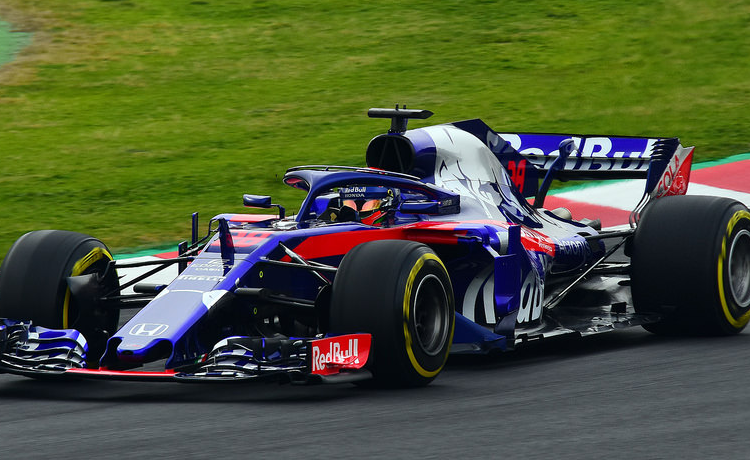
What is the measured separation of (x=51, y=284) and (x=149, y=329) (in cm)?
113

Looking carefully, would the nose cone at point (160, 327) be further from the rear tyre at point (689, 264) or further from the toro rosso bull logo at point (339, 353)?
the rear tyre at point (689, 264)

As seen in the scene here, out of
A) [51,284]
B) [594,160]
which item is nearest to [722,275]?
[594,160]

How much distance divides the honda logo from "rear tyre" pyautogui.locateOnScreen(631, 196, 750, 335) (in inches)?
137

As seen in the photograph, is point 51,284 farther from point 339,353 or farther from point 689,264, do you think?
point 689,264

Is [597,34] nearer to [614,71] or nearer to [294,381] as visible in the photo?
[614,71]

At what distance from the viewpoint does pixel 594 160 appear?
1016cm

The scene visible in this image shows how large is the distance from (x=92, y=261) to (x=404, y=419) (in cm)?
264

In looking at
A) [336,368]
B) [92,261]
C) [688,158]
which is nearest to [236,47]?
[688,158]

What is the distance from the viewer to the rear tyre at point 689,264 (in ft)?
27.7

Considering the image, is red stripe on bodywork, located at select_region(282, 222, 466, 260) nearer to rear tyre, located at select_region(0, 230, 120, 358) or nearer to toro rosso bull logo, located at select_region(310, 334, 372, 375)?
toro rosso bull logo, located at select_region(310, 334, 372, 375)

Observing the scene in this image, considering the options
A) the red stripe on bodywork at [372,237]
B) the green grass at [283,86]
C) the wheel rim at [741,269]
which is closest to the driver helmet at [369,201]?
the red stripe on bodywork at [372,237]

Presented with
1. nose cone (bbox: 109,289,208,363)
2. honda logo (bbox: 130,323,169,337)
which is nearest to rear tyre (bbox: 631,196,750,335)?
nose cone (bbox: 109,289,208,363)

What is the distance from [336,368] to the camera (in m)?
6.61

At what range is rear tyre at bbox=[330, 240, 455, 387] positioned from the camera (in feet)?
22.0
